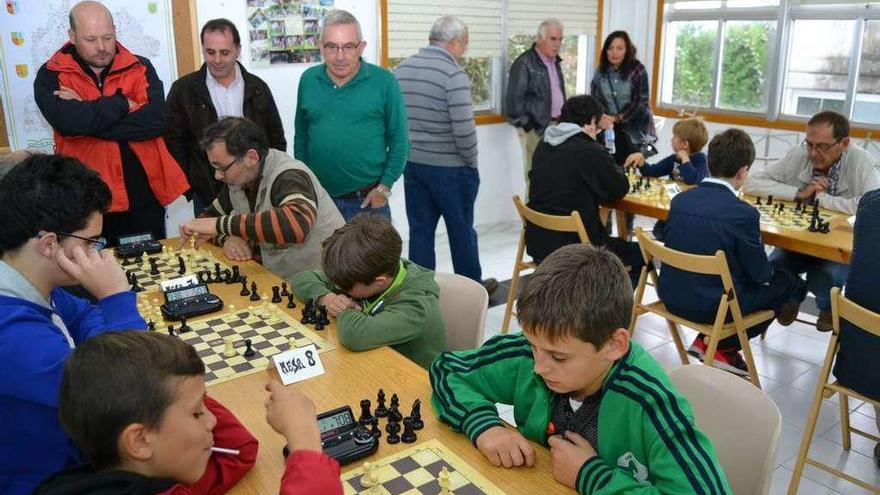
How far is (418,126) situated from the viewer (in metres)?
4.46

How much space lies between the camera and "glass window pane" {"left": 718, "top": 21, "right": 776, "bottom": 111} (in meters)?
6.68

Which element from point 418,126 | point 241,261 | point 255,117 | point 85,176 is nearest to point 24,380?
point 85,176

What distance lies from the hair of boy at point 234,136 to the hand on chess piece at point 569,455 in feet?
5.83

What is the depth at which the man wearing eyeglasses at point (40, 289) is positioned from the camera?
145cm

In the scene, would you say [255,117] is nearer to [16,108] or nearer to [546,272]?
[16,108]

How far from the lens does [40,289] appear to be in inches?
64.1

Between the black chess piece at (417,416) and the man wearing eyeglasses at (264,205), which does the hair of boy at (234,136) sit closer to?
the man wearing eyeglasses at (264,205)

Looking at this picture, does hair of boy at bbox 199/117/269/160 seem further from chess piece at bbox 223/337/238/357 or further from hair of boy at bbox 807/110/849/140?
hair of boy at bbox 807/110/849/140

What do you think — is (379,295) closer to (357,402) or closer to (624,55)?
(357,402)

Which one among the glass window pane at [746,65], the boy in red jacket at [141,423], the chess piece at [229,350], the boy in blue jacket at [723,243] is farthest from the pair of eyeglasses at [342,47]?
the glass window pane at [746,65]

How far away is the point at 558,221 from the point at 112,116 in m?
2.23

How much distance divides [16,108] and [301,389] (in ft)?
10.9

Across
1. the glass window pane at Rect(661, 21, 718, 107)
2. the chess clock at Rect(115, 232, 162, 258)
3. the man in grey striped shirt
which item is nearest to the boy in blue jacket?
the man in grey striped shirt

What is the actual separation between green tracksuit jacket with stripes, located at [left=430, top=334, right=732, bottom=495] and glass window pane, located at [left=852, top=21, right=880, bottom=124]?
5814 millimetres
